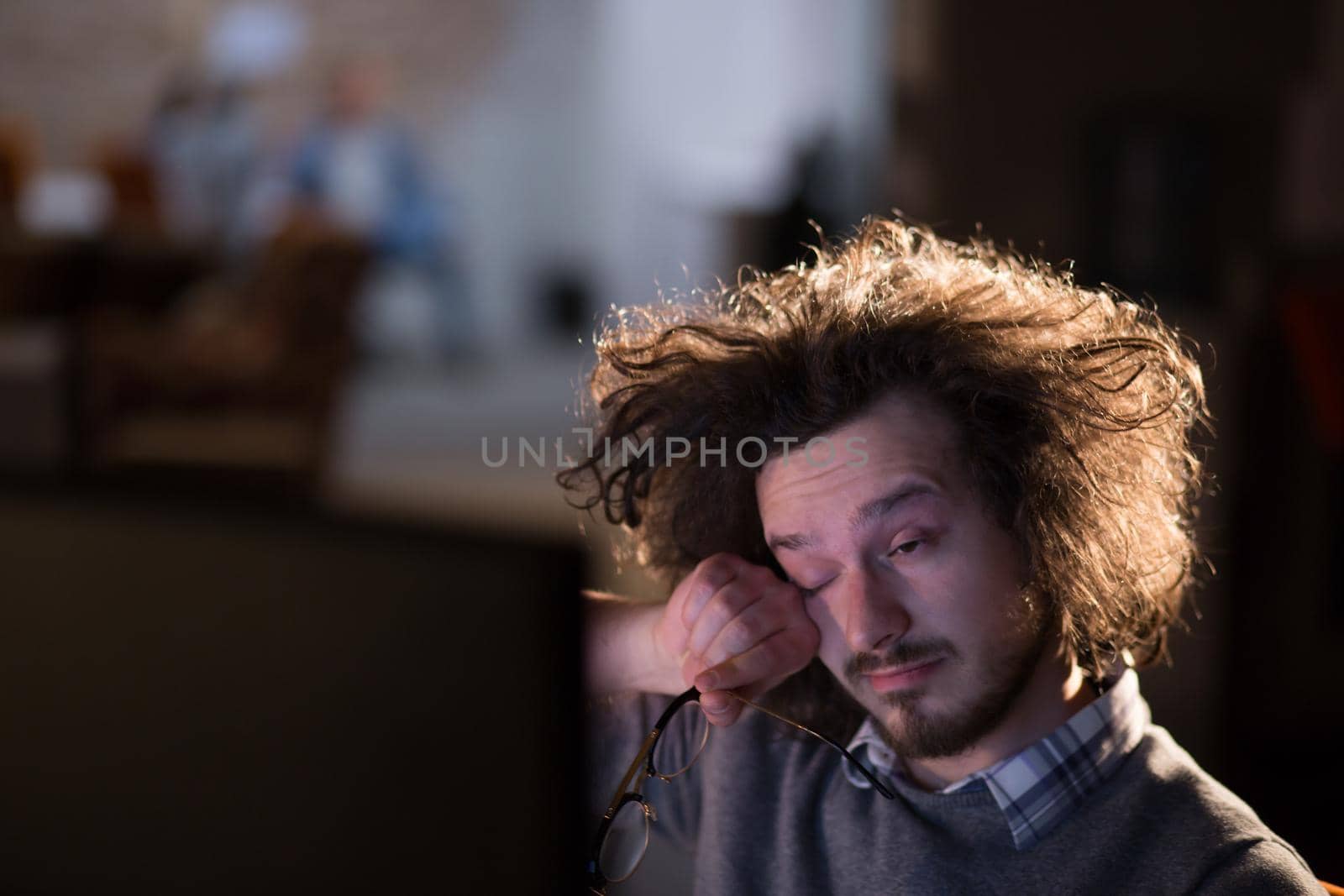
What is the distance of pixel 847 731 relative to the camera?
576 millimetres

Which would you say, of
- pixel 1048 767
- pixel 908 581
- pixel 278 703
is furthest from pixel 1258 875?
pixel 278 703

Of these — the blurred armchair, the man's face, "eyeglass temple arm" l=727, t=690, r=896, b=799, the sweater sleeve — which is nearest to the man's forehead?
the man's face

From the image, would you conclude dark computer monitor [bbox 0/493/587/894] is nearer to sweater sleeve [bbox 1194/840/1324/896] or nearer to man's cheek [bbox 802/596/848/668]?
man's cheek [bbox 802/596/848/668]

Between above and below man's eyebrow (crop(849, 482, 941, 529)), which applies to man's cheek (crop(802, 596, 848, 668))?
below

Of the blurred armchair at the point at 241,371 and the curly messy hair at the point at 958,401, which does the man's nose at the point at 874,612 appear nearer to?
the curly messy hair at the point at 958,401

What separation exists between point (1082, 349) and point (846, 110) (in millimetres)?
7077

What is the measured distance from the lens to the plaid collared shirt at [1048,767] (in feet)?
1.81

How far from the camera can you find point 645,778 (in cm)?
57

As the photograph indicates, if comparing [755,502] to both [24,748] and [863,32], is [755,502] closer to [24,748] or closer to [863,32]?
[24,748]

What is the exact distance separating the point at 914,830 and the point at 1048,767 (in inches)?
2.6

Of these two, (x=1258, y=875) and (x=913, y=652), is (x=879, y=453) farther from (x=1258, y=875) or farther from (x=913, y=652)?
(x=1258, y=875)

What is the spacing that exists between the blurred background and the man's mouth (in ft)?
0.42

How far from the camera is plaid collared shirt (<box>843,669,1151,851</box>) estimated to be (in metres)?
0.55

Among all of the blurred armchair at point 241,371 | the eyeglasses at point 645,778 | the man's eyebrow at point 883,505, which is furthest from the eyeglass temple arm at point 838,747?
the blurred armchair at point 241,371
